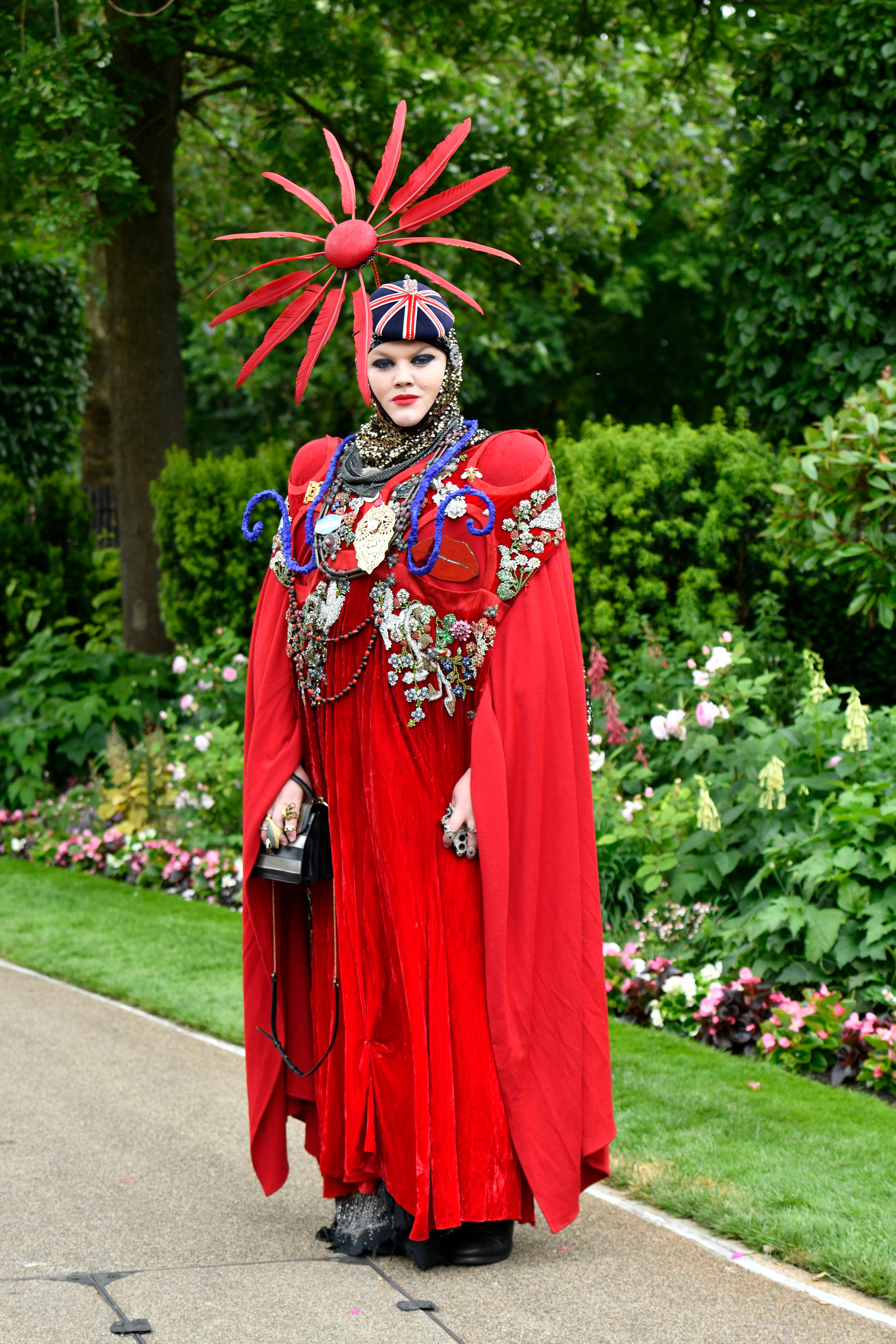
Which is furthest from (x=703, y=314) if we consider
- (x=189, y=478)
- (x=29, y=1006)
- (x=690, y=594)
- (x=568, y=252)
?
(x=29, y=1006)

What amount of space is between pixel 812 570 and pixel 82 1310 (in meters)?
5.42

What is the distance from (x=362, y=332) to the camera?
316 cm

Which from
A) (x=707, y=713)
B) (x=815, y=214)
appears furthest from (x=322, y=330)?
(x=815, y=214)

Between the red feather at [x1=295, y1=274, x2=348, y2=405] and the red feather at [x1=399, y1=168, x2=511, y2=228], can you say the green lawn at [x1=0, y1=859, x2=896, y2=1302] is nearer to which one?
the red feather at [x1=295, y1=274, x2=348, y2=405]

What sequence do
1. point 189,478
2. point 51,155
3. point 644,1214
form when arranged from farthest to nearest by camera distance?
point 189,478, point 51,155, point 644,1214

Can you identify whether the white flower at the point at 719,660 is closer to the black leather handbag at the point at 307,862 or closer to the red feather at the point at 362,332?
the black leather handbag at the point at 307,862

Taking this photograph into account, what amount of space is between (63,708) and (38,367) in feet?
18.8

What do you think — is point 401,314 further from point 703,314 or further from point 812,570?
point 703,314

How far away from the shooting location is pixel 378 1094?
10.8 ft

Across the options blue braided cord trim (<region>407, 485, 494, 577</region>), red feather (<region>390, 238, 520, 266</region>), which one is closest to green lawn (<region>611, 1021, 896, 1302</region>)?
blue braided cord trim (<region>407, 485, 494, 577</region>)

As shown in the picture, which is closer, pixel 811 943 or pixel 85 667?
pixel 811 943

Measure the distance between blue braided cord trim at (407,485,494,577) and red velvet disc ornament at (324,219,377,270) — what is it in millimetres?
592

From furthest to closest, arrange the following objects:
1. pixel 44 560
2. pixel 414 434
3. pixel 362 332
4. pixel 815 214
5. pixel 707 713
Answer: pixel 44 560, pixel 815 214, pixel 707 713, pixel 414 434, pixel 362 332

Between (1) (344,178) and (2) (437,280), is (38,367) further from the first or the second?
(2) (437,280)
